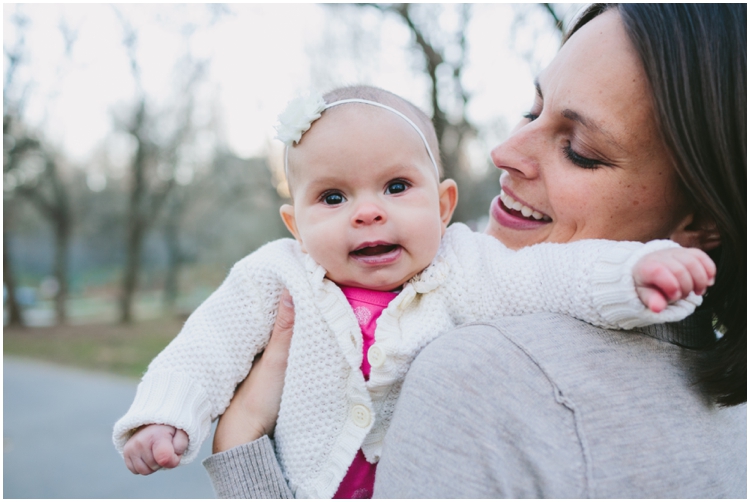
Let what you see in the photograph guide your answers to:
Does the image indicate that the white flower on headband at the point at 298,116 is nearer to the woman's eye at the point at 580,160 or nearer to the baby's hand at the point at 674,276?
the woman's eye at the point at 580,160

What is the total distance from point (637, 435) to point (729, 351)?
47 cm

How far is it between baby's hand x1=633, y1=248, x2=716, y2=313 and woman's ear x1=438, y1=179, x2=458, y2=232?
2.69ft

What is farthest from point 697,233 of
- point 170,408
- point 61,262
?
point 61,262

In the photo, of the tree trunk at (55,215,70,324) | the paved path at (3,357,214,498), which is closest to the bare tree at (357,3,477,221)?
the paved path at (3,357,214,498)

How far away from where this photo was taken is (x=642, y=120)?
154 centimetres

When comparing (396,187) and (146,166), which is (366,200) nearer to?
(396,187)

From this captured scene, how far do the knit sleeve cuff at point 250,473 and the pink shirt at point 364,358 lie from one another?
0.60 ft

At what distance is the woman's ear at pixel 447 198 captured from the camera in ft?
6.52

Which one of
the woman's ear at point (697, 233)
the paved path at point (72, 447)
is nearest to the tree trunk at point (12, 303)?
the paved path at point (72, 447)

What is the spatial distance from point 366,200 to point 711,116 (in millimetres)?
931

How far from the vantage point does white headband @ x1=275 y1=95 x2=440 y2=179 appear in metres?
1.84

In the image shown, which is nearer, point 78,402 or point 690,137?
point 690,137

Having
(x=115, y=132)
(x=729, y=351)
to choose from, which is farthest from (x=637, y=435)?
(x=115, y=132)

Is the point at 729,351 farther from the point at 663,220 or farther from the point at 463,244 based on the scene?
the point at 463,244
